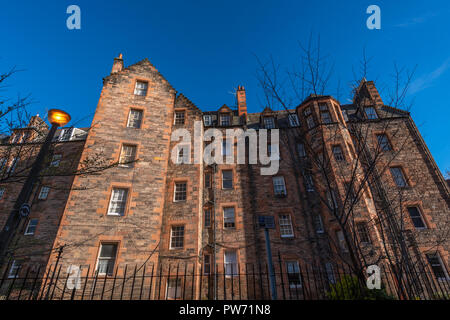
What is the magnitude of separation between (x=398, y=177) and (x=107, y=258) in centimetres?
2360

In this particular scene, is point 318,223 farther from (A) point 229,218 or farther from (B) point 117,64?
(B) point 117,64

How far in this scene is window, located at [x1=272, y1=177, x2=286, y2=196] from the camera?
1928 cm

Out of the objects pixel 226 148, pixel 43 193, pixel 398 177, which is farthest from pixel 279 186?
pixel 43 193

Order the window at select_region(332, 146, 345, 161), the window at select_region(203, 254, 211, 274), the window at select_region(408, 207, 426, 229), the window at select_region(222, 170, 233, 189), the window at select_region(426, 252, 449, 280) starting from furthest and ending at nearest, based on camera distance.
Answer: the window at select_region(222, 170, 233, 189), the window at select_region(332, 146, 345, 161), the window at select_region(408, 207, 426, 229), the window at select_region(203, 254, 211, 274), the window at select_region(426, 252, 449, 280)

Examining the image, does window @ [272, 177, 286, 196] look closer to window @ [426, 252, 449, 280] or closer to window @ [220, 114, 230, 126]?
window @ [220, 114, 230, 126]

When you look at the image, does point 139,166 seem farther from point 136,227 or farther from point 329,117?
point 329,117

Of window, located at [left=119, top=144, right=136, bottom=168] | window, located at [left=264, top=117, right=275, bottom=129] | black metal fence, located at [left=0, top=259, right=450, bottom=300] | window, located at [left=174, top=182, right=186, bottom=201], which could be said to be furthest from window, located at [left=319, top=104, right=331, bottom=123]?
window, located at [left=119, top=144, right=136, bottom=168]

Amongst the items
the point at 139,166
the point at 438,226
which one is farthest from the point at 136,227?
the point at 438,226

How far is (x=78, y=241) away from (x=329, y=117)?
2243cm

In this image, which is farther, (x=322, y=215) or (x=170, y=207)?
(x=322, y=215)

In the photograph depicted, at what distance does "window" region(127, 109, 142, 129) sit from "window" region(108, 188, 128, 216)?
18.2ft

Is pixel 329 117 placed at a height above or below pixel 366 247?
above
